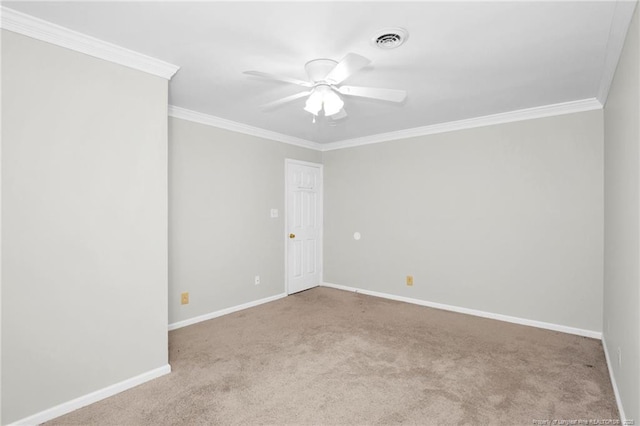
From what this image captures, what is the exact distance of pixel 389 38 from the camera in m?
2.15

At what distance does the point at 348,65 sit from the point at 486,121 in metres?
2.63

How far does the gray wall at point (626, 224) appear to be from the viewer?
172cm

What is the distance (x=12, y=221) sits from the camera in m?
1.96

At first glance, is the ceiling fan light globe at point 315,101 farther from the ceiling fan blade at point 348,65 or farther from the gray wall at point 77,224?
the gray wall at point 77,224

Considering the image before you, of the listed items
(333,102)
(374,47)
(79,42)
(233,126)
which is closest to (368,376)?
(333,102)

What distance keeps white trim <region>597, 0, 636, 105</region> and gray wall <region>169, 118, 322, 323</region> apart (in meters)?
3.60

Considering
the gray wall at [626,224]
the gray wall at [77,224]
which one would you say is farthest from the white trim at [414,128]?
the gray wall at [77,224]

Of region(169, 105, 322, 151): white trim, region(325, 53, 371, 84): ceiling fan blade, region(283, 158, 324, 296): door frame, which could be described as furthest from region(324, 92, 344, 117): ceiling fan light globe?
region(283, 158, 324, 296): door frame

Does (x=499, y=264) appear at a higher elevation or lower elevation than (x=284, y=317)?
higher

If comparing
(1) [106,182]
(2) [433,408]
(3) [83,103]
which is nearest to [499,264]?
(2) [433,408]

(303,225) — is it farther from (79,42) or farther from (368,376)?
(79,42)

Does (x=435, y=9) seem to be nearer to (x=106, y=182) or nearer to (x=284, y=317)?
(x=106, y=182)

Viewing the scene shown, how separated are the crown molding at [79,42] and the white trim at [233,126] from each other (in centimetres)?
110

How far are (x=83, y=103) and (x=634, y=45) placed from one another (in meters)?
3.26
